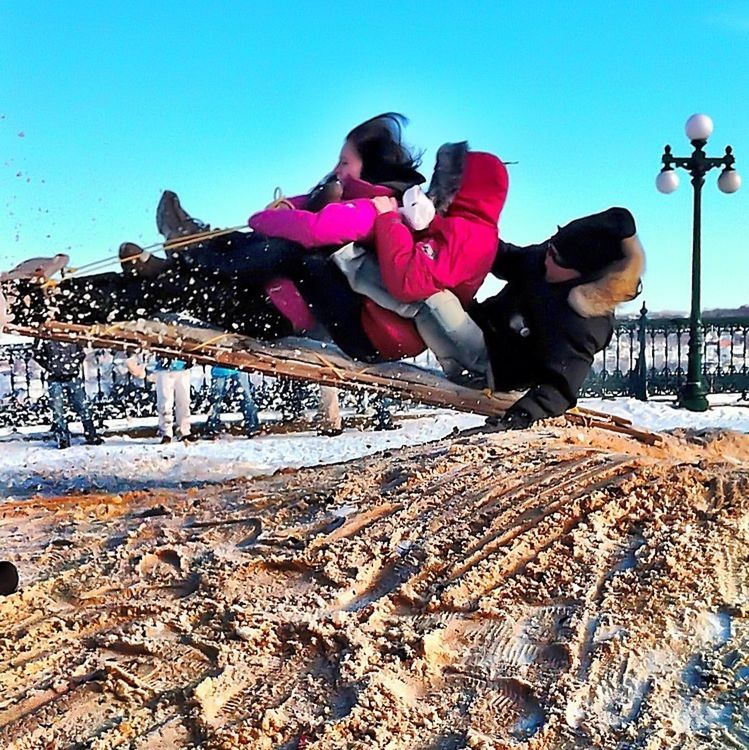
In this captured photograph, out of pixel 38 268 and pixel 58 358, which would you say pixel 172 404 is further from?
pixel 38 268

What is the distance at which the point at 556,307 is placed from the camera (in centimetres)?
382

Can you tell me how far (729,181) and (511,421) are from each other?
526 cm

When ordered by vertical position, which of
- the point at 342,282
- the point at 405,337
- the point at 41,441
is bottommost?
the point at 41,441

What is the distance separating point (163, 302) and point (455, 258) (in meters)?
1.47

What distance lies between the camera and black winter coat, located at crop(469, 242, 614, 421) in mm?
3812

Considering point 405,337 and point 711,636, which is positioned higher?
point 405,337

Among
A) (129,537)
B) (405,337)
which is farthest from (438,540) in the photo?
(405,337)

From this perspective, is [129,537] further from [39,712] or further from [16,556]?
[39,712]

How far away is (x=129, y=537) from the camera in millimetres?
3117

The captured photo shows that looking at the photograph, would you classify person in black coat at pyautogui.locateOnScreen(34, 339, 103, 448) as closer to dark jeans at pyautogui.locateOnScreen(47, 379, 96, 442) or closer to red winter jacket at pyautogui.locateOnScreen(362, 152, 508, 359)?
dark jeans at pyautogui.locateOnScreen(47, 379, 96, 442)

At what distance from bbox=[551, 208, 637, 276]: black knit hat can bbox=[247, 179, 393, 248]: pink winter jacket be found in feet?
2.87

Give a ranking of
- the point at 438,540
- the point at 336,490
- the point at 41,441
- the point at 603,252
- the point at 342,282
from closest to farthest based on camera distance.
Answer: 1. the point at 438,540
2. the point at 336,490
3. the point at 603,252
4. the point at 342,282
5. the point at 41,441

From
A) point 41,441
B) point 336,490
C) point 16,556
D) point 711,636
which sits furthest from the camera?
point 41,441

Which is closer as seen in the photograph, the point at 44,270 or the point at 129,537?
the point at 129,537
